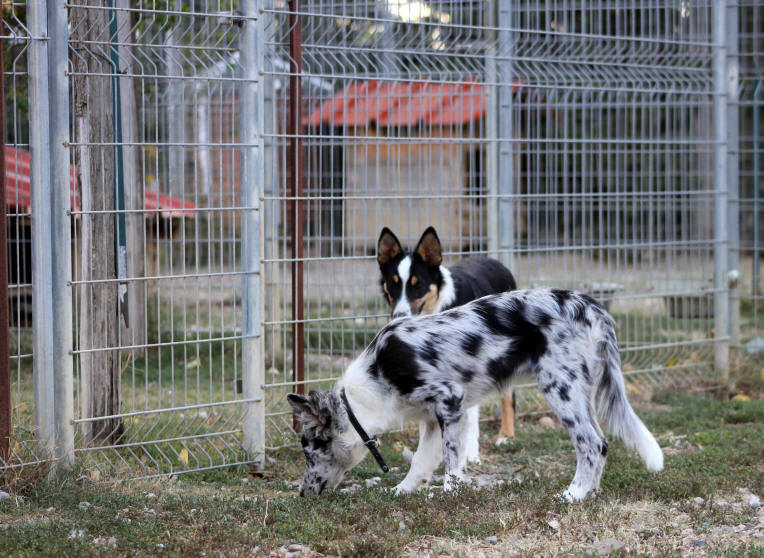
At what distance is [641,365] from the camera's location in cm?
857

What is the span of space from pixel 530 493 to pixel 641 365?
3.88 m

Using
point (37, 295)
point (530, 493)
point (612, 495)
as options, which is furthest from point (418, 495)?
point (37, 295)

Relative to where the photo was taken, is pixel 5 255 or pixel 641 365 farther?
pixel 641 365

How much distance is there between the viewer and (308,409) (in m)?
5.21

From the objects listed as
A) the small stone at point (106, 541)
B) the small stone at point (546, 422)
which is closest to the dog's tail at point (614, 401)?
the small stone at point (546, 422)

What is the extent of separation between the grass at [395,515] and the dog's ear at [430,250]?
1.38 meters

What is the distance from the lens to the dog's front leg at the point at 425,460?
536cm

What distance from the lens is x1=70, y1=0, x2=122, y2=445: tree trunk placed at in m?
5.79

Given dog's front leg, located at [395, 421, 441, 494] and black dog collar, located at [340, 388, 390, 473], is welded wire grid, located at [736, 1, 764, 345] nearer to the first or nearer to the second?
dog's front leg, located at [395, 421, 441, 494]

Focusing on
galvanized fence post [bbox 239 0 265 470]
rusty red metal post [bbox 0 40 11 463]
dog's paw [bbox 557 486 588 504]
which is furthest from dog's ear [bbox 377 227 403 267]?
rusty red metal post [bbox 0 40 11 463]

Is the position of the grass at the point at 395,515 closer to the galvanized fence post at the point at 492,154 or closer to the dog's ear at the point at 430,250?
the dog's ear at the point at 430,250

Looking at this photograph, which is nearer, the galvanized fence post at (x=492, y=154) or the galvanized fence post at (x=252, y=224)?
the galvanized fence post at (x=252, y=224)

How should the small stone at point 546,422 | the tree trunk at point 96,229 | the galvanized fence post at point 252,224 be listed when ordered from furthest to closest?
the small stone at point 546,422 → the galvanized fence post at point 252,224 → the tree trunk at point 96,229

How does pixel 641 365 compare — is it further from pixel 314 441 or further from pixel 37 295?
pixel 37 295
